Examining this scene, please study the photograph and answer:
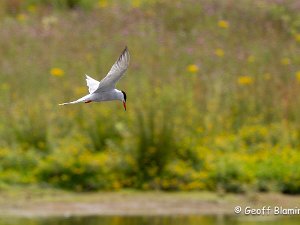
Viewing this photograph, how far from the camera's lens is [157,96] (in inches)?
425

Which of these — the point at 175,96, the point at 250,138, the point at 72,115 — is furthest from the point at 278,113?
the point at 72,115

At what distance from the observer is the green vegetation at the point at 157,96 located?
10.5 m

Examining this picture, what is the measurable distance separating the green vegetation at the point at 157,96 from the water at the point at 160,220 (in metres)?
0.53

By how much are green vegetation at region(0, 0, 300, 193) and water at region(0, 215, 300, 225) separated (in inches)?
20.9

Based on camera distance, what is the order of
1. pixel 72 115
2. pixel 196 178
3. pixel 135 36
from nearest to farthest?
1. pixel 196 178
2. pixel 72 115
3. pixel 135 36

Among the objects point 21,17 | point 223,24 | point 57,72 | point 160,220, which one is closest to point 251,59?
point 223,24

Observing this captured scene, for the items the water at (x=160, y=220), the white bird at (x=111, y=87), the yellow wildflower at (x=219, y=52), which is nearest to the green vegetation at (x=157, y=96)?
the yellow wildflower at (x=219, y=52)

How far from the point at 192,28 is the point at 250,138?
11.5 feet

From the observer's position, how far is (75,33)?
14.0 m

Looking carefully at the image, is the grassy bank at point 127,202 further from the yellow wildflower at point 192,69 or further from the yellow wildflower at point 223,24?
the yellow wildflower at point 223,24

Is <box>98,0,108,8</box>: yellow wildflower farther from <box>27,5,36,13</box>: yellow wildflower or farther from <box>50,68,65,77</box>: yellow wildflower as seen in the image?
<box>50,68,65,77</box>: yellow wildflower

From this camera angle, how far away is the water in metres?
9.65

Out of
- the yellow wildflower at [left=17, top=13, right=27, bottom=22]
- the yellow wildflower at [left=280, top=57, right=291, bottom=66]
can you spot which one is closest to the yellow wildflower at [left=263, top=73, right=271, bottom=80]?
the yellow wildflower at [left=280, top=57, right=291, bottom=66]

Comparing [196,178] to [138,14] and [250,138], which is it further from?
[138,14]
